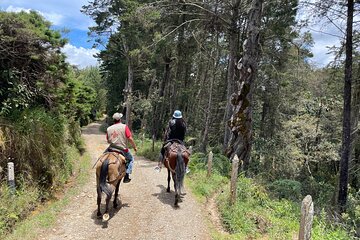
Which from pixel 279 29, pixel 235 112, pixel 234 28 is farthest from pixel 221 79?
pixel 235 112

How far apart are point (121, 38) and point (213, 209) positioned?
70.3ft

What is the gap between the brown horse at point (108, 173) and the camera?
6461 millimetres

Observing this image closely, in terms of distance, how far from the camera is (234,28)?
1459 cm

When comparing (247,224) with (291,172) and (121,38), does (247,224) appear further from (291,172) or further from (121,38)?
(121,38)

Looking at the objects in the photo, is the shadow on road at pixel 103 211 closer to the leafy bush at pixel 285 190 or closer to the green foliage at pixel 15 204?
the green foliage at pixel 15 204

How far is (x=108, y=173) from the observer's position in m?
6.62

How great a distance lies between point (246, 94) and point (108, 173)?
7.11m

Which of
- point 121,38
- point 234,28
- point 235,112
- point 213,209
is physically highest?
point 121,38

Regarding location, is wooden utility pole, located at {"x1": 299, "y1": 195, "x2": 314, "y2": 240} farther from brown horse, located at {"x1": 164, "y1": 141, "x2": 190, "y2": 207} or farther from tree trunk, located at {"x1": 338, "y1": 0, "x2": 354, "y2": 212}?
tree trunk, located at {"x1": 338, "y1": 0, "x2": 354, "y2": 212}

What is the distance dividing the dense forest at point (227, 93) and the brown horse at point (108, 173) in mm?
1980

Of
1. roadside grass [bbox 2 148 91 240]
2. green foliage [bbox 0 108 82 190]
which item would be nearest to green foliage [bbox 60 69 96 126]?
green foliage [bbox 0 108 82 190]

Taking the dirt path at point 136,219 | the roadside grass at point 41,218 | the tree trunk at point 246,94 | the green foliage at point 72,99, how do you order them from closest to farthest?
1. the roadside grass at point 41,218
2. the dirt path at point 136,219
3. the green foliage at point 72,99
4. the tree trunk at point 246,94

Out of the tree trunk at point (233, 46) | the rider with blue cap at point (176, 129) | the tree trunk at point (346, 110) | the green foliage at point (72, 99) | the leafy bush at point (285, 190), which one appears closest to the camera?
the rider with blue cap at point (176, 129)

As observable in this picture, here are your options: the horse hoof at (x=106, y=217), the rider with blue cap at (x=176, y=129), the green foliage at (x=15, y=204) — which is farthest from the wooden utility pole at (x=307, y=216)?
the green foliage at (x=15, y=204)
